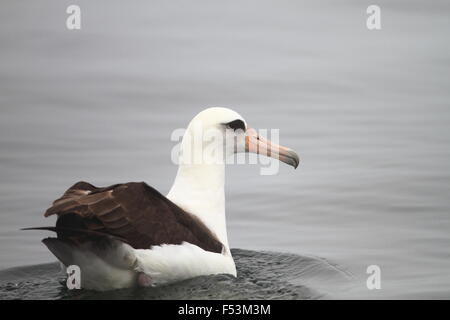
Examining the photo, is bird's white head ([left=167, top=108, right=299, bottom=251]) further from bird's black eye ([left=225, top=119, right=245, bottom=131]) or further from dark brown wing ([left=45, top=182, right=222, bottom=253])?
dark brown wing ([left=45, top=182, right=222, bottom=253])

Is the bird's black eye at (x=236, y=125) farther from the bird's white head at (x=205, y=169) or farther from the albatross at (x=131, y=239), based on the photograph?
the albatross at (x=131, y=239)

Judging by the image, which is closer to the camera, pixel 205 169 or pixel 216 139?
pixel 205 169

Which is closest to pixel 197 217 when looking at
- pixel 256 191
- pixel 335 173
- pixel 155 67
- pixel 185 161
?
pixel 185 161

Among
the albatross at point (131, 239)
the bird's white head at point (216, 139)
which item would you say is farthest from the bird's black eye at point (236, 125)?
the albatross at point (131, 239)

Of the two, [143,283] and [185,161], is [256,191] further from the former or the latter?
[143,283]

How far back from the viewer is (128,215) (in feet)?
28.9

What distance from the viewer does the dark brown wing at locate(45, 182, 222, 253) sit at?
341 inches

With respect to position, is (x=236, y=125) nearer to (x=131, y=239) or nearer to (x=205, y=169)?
(x=205, y=169)

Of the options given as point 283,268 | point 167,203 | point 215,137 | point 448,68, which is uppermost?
point 448,68

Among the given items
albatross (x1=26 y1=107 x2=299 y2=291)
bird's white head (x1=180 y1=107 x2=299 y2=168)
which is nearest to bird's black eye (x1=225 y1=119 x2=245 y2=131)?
bird's white head (x1=180 y1=107 x2=299 y2=168)

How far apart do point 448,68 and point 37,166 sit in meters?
7.57

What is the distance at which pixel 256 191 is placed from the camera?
13391 millimetres

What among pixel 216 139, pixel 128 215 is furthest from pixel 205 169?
pixel 128 215

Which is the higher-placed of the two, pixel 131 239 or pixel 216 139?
pixel 216 139
